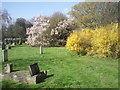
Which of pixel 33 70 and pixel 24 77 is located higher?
pixel 33 70

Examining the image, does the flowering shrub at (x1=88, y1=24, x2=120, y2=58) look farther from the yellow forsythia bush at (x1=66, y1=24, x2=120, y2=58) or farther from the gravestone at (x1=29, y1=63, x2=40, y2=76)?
the gravestone at (x1=29, y1=63, x2=40, y2=76)

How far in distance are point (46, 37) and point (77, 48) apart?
45.7 ft

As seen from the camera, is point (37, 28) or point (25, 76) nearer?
point (25, 76)

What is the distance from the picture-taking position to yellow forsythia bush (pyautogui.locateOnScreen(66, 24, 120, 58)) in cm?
1091

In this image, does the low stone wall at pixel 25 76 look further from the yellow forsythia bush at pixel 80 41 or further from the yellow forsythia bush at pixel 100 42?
the yellow forsythia bush at pixel 80 41

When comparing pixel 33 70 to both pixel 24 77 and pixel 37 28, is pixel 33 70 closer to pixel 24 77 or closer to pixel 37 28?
pixel 24 77

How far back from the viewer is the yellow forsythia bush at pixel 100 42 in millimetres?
10906

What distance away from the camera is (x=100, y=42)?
37.1 feet

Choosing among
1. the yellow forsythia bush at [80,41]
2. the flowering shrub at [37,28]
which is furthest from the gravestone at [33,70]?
the flowering shrub at [37,28]

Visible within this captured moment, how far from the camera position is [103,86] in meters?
4.84

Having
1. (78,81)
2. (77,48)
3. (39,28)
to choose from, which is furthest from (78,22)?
(78,81)

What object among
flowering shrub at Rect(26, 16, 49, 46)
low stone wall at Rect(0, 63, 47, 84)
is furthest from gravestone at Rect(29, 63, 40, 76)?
flowering shrub at Rect(26, 16, 49, 46)

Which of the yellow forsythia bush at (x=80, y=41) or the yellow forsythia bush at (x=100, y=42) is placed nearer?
the yellow forsythia bush at (x=100, y=42)

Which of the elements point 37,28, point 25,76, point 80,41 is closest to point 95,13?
point 37,28
